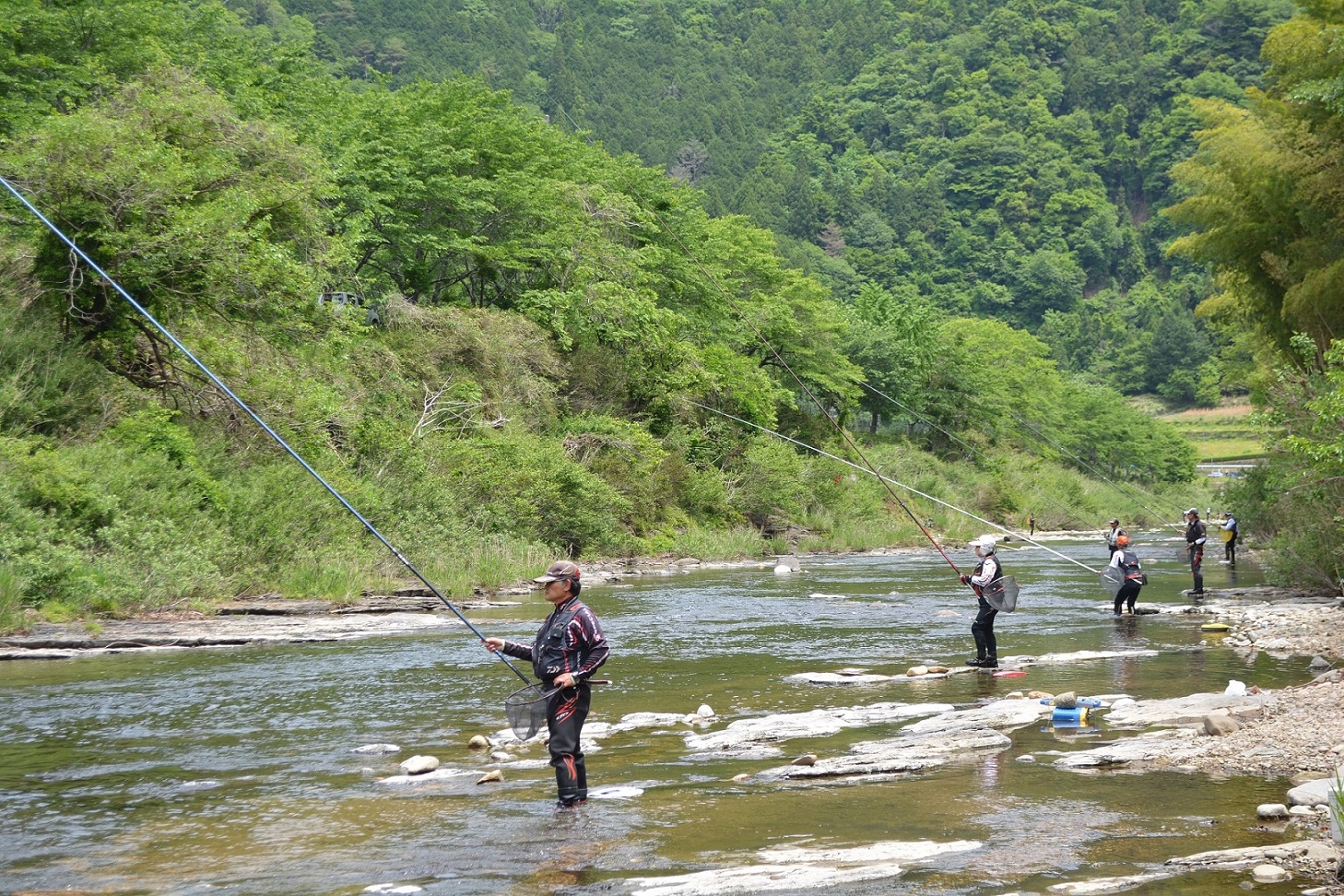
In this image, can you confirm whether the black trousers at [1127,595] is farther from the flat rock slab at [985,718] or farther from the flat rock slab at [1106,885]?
the flat rock slab at [1106,885]

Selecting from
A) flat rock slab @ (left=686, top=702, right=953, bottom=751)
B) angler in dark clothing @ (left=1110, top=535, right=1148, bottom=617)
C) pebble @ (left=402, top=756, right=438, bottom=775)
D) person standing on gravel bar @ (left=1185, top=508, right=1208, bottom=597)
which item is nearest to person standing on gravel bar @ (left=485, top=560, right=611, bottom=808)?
pebble @ (left=402, top=756, right=438, bottom=775)

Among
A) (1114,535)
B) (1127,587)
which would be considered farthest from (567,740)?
(1114,535)

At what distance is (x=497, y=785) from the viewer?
944cm

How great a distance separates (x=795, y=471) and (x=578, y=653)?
116ft

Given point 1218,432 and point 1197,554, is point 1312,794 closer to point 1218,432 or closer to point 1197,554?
point 1197,554

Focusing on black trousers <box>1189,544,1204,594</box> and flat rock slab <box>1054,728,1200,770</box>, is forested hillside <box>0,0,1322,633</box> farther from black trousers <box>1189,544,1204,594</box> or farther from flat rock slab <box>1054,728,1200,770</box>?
black trousers <box>1189,544,1204,594</box>

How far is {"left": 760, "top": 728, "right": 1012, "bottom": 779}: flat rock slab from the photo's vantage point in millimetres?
9492

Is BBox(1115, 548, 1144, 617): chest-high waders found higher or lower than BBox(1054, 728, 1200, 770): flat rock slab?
higher

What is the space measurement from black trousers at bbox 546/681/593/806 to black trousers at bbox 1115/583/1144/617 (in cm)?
1466

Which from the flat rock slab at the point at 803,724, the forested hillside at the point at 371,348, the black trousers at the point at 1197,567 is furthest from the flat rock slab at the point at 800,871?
the black trousers at the point at 1197,567

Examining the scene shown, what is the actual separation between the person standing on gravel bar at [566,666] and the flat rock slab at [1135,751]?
12.2 ft

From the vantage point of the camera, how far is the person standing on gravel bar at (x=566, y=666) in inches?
341

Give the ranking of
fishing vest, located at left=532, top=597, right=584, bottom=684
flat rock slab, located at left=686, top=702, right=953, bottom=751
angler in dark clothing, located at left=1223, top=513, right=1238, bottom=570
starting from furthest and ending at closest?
angler in dark clothing, located at left=1223, top=513, right=1238, bottom=570 → flat rock slab, located at left=686, top=702, right=953, bottom=751 → fishing vest, located at left=532, top=597, right=584, bottom=684

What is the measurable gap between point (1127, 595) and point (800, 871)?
1600 cm
